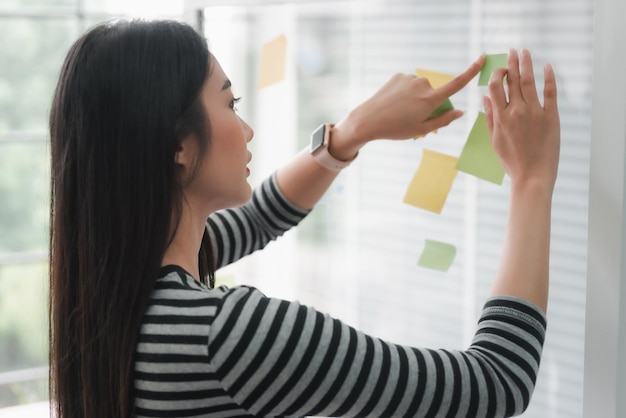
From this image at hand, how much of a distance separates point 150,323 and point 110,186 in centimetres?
16

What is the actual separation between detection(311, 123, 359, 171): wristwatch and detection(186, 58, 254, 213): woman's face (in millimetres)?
210

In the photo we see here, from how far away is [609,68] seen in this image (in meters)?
0.88

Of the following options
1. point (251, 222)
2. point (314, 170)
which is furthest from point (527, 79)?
point (251, 222)

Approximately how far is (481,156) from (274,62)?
1.81ft

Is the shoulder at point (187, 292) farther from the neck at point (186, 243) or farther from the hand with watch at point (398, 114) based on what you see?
the hand with watch at point (398, 114)

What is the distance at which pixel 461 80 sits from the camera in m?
0.96

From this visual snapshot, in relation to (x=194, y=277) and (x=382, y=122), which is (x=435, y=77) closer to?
(x=382, y=122)

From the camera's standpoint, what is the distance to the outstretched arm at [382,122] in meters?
1.02

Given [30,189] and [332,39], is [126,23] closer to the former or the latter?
[332,39]

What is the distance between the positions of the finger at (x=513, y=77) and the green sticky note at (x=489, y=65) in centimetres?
7

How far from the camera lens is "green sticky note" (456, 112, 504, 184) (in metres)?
1.02

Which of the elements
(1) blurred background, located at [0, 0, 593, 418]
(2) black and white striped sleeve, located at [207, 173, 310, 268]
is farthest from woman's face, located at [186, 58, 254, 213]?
(2) black and white striped sleeve, located at [207, 173, 310, 268]

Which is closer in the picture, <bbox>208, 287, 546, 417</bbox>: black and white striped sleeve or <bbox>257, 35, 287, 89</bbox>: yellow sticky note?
<bbox>208, 287, 546, 417</bbox>: black and white striped sleeve

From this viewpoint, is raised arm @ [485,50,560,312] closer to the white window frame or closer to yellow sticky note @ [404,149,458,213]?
the white window frame
